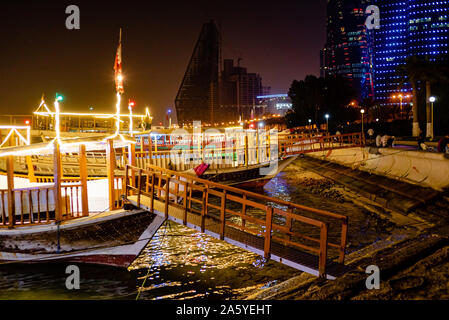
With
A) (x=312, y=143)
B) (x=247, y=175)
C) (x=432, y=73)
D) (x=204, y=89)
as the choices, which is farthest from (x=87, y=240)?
(x=204, y=89)

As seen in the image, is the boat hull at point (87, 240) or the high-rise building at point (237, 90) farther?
the high-rise building at point (237, 90)


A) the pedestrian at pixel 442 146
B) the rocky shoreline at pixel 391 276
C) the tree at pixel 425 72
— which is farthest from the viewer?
the tree at pixel 425 72

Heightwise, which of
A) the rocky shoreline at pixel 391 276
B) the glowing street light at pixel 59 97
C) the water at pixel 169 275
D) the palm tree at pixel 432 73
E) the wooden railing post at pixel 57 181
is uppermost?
the palm tree at pixel 432 73

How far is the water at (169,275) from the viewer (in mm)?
8312

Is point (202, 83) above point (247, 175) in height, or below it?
above

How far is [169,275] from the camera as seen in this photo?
30.4ft

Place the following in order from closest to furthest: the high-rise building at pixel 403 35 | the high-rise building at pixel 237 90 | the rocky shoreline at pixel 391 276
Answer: the rocky shoreline at pixel 391 276 < the high-rise building at pixel 403 35 < the high-rise building at pixel 237 90

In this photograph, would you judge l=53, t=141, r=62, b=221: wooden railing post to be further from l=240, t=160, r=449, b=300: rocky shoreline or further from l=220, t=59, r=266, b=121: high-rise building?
l=220, t=59, r=266, b=121: high-rise building

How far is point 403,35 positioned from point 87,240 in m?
184

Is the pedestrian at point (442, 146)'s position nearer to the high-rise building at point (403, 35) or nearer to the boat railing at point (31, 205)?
the boat railing at point (31, 205)

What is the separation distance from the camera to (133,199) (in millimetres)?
10297

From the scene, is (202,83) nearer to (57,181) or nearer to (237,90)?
(237,90)

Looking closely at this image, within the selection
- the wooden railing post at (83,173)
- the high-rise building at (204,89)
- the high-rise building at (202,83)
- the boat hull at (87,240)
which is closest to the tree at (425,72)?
the boat hull at (87,240)

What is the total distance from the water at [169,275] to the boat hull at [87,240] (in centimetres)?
43
